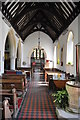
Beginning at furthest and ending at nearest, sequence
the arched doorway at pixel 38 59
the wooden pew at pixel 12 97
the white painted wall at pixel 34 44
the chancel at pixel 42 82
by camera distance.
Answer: the arched doorway at pixel 38 59, the white painted wall at pixel 34 44, the chancel at pixel 42 82, the wooden pew at pixel 12 97

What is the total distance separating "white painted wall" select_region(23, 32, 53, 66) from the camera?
18.4 meters

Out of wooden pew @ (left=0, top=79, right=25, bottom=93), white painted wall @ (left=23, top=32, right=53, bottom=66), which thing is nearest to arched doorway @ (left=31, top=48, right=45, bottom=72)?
white painted wall @ (left=23, top=32, right=53, bottom=66)

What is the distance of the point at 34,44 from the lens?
1848cm

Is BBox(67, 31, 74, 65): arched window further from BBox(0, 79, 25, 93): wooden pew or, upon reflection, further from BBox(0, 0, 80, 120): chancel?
BBox(0, 79, 25, 93): wooden pew

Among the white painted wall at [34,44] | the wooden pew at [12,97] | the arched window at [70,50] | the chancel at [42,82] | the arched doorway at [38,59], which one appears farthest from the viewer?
the arched doorway at [38,59]

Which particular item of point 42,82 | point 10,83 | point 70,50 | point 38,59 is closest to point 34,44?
point 38,59

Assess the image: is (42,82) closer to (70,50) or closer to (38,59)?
(70,50)

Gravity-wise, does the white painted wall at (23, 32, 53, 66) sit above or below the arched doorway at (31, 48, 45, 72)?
above

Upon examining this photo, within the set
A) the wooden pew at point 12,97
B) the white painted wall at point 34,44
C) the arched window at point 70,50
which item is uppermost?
the white painted wall at point 34,44

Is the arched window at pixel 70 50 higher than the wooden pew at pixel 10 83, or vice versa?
the arched window at pixel 70 50

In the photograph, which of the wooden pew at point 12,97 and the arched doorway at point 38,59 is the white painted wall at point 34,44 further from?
the wooden pew at point 12,97

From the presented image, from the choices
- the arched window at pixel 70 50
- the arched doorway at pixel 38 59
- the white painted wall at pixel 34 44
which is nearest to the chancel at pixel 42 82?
the arched window at pixel 70 50

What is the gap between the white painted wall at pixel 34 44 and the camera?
18.4m

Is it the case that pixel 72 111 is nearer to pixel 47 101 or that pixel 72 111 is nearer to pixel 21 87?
pixel 47 101
